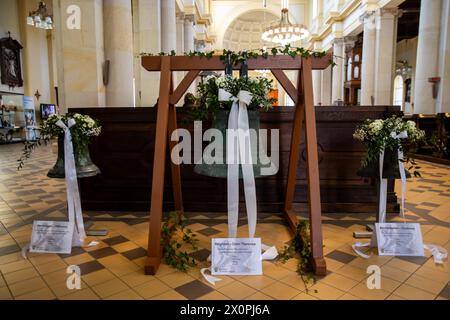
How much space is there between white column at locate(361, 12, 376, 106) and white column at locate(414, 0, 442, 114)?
2.52 meters

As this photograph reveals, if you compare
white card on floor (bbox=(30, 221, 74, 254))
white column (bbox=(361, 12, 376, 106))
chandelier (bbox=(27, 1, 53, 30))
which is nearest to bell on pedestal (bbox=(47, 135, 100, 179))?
white card on floor (bbox=(30, 221, 74, 254))

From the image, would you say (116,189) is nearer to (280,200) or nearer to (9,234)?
(9,234)

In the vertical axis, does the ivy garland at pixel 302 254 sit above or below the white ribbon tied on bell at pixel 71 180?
below

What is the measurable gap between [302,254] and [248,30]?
23.6m

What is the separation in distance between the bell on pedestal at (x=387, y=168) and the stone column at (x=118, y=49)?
14.0 feet

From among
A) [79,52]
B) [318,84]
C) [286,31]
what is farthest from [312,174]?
[318,84]

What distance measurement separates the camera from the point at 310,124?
8.35ft

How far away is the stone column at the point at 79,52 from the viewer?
194 inches

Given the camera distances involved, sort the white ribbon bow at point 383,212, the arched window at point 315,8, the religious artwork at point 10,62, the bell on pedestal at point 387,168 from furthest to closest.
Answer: the arched window at point 315,8, the religious artwork at point 10,62, the bell on pedestal at point 387,168, the white ribbon bow at point 383,212

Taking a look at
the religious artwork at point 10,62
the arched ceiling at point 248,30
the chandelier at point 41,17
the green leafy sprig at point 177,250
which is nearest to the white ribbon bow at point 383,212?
the green leafy sprig at point 177,250

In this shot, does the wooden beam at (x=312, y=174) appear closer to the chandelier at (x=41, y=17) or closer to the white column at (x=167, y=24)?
the white column at (x=167, y=24)

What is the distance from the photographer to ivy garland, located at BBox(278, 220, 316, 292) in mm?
2449
